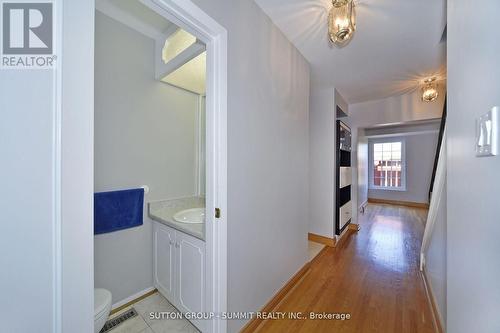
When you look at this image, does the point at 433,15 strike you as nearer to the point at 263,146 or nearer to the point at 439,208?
the point at 439,208

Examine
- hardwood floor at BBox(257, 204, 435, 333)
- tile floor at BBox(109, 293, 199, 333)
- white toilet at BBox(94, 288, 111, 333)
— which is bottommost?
tile floor at BBox(109, 293, 199, 333)

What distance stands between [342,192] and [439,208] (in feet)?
5.23

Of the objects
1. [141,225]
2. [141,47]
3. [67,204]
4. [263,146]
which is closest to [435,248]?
[263,146]

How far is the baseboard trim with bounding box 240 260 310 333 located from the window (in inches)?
217

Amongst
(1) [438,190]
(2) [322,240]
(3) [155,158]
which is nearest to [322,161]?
(2) [322,240]

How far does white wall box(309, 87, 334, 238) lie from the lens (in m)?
3.03

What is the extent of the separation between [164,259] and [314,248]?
87.6 inches

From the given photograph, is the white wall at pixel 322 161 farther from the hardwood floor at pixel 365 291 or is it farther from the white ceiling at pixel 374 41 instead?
the hardwood floor at pixel 365 291

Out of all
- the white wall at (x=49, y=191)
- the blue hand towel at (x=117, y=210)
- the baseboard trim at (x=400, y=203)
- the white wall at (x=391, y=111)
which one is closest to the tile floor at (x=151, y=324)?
the blue hand towel at (x=117, y=210)

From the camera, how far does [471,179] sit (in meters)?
0.69

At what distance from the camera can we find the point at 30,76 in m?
0.54

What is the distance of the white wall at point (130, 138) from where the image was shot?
164 centimetres

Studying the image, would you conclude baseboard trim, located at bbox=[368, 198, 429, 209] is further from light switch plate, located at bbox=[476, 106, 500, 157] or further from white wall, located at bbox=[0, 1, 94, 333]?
white wall, located at bbox=[0, 1, 94, 333]

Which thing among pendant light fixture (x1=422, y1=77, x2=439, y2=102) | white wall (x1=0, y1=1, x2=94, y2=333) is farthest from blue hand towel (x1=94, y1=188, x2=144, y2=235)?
pendant light fixture (x1=422, y1=77, x2=439, y2=102)
